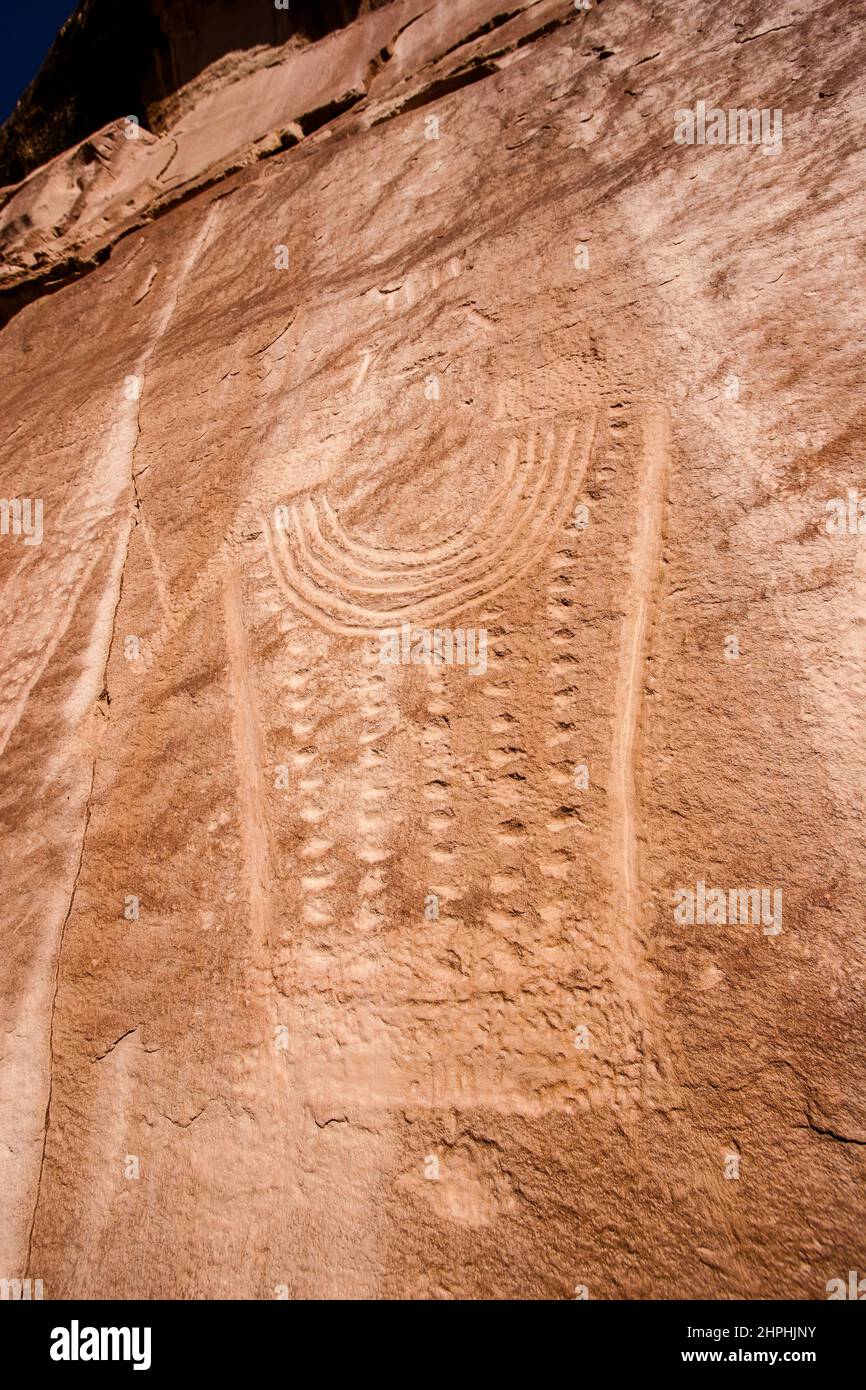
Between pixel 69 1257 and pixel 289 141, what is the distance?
4.64m

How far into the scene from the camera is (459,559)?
7.13 feet

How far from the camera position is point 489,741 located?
191 centimetres

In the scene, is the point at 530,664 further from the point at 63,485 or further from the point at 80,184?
the point at 80,184

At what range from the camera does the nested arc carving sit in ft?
6.92

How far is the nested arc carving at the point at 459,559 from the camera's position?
2109 millimetres

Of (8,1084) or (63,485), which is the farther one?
(63,485)

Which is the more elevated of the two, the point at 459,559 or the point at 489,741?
the point at 459,559

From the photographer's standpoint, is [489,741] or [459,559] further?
[459,559]

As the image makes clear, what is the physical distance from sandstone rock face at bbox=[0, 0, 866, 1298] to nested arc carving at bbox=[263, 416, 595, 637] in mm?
12

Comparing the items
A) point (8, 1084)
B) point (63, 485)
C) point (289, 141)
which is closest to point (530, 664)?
point (8, 1084)

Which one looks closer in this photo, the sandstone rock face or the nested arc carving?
A: the sandstone rock face

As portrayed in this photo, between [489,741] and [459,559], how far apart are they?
22.1 inches

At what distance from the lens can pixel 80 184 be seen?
4859mm

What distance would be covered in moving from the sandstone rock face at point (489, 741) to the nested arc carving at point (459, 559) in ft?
0.04
